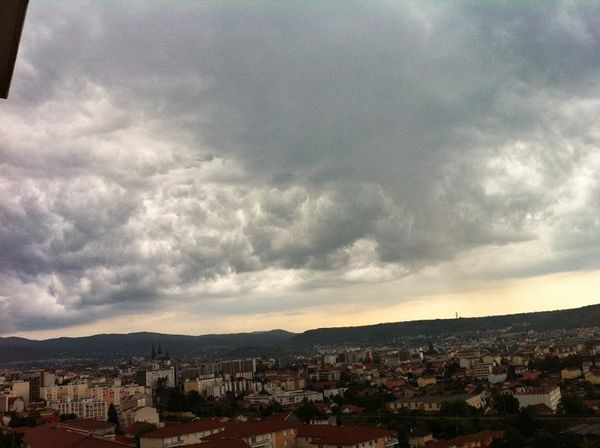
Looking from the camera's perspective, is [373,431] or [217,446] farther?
[373,431]

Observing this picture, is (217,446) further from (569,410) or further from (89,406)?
(89,406)

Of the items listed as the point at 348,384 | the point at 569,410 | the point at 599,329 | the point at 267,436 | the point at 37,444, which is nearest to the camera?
the point at 37,444

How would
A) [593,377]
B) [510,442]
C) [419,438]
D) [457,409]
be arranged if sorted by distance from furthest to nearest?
[593,377] → [457,409] → [419,438] → [510,442]

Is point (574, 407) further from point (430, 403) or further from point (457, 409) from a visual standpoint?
point (430, 403)

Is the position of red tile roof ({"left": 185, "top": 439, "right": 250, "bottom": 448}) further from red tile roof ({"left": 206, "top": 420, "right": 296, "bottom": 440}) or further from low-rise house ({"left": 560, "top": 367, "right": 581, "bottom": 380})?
low-rise house ({"left": 560, "top": 367, "right": 581, "bottom": 380})

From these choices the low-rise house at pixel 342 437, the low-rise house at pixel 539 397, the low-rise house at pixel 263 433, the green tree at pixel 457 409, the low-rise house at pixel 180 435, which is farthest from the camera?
the low-rise house at pixel 539 397

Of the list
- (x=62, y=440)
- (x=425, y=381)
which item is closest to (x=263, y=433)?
(x=62, y=440)

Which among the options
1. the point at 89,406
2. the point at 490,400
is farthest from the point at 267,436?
the point at 89,406

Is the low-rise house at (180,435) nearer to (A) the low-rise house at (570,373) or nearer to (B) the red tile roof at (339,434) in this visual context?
(B) the red tile roof at (339,434)

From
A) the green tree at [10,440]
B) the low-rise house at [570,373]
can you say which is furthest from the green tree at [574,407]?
the green tree at [10,440]

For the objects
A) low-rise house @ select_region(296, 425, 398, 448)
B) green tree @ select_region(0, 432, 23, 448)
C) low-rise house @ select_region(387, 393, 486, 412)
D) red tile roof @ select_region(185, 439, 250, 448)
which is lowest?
low-rise house @ select_region(387, 393, 486, 412)

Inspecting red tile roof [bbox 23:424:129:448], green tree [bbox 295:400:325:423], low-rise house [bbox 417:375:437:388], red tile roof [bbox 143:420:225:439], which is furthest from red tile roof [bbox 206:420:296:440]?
low-rise house [bbox 417:375:437:388]
